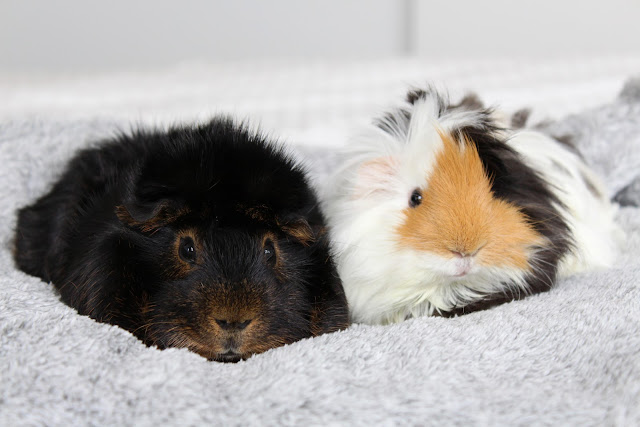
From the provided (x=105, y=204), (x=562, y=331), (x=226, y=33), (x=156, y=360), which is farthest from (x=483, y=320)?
(x=226, y=33)

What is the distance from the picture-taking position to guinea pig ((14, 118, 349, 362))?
0.92m

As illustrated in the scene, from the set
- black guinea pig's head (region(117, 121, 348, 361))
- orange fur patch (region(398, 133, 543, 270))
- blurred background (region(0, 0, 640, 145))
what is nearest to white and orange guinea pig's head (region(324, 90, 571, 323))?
orange fur patch (region(398, 133, 543, 270))

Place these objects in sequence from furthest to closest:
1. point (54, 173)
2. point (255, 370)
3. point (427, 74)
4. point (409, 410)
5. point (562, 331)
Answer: point (427, 74) < point (54, 173) < point (562, 331) < point (255, 370) < point (409, 410)

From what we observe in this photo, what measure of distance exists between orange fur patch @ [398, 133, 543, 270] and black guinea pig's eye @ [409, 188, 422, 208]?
0.5 inches

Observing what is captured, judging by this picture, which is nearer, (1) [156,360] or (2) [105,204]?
(1) [156,360]

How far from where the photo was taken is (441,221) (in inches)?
41.4

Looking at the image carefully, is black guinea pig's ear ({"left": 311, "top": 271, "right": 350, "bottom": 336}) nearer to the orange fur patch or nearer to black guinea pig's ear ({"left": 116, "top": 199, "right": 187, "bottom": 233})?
the orange fur patch

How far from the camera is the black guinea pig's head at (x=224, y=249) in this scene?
91cm

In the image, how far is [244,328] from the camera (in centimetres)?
91

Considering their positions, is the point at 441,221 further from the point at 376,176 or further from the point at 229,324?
the point at 229,324

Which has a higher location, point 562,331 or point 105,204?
point 105,204

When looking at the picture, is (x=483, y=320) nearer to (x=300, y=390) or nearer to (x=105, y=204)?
(x=300, y=390)

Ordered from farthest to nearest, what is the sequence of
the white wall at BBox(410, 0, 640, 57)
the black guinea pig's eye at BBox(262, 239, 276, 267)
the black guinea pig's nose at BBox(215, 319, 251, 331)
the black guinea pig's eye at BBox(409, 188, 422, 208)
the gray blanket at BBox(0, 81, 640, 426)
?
1. the white wall at BBox(410, 0, 640, 57)
2. the black guinea pig's eye at BBox(409, 188, 422, 208)
3. the black guinea pig's eye at BBox(262, 239, 276, 267)
4. the black guinea pig's nose at BBox(215, 319, 251, 331)
5. the gray blanket at BBox(0, 81, 640, 426)

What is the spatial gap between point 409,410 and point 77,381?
404 mm
